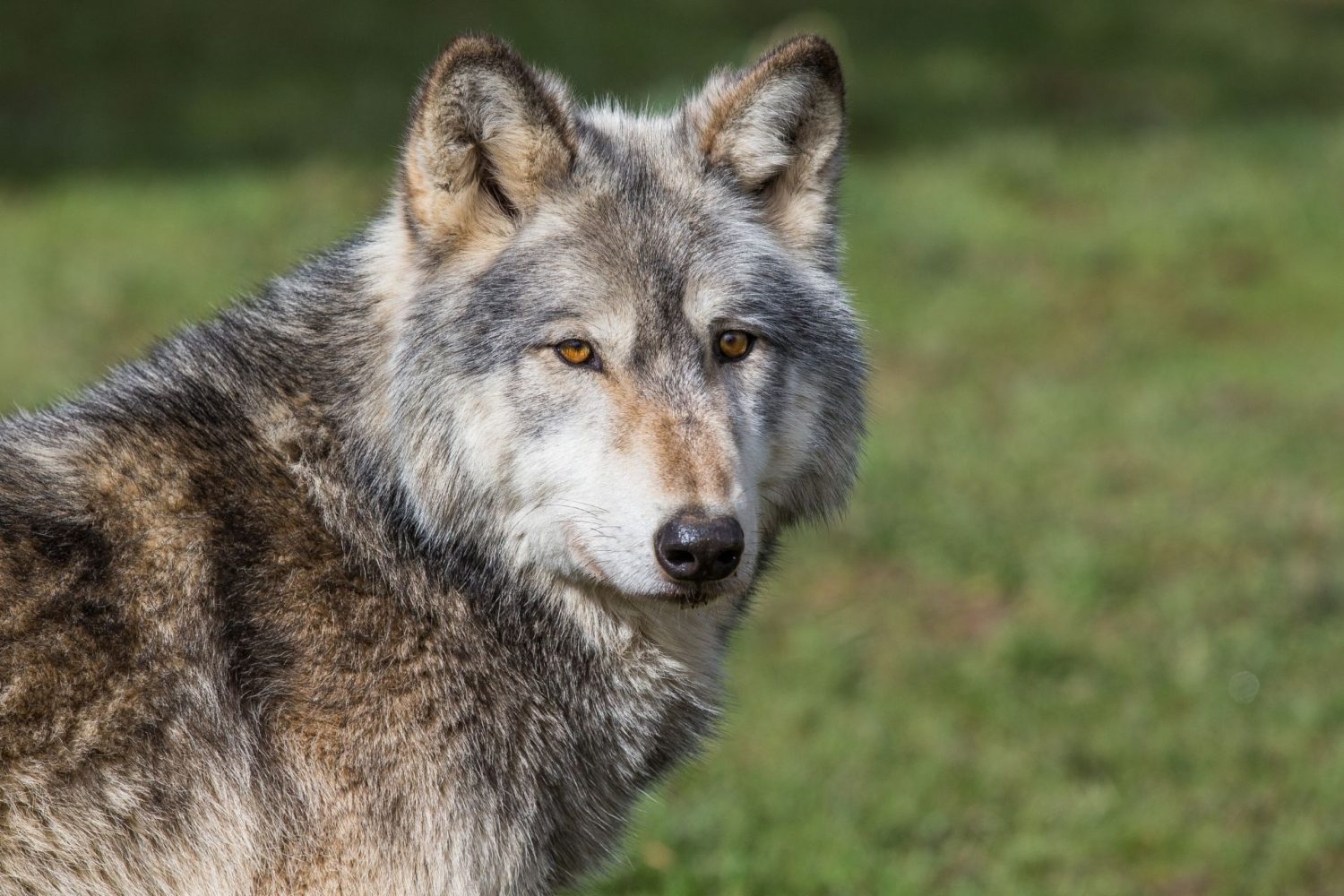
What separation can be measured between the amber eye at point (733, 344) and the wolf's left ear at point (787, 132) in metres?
0.46

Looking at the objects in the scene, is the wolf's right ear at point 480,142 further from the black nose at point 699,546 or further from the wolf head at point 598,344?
the black nose at point 699,546

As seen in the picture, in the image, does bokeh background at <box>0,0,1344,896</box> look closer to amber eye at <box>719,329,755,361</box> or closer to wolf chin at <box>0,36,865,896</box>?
wolf chin at <box>0,36,865,896</box>

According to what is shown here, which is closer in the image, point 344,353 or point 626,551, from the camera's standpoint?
point 626,551

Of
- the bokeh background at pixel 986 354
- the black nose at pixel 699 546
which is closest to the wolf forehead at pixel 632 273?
the black nose at pixel 699 546

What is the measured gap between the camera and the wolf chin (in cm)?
304

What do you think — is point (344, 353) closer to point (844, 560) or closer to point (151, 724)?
point (151, 724)

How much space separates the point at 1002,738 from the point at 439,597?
319 cm

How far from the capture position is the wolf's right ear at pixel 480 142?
330 centimetres

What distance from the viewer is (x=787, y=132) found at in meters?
3.77

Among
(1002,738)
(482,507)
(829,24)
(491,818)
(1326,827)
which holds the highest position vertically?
(829,24)

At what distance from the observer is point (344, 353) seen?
3.54m

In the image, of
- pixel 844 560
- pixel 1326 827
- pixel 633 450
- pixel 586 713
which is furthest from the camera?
pixel 844 560

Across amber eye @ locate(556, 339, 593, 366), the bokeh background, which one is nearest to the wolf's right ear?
amber eye @ locate(556, 339, 593, 366)

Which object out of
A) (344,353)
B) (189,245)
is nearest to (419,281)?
(344,353)
